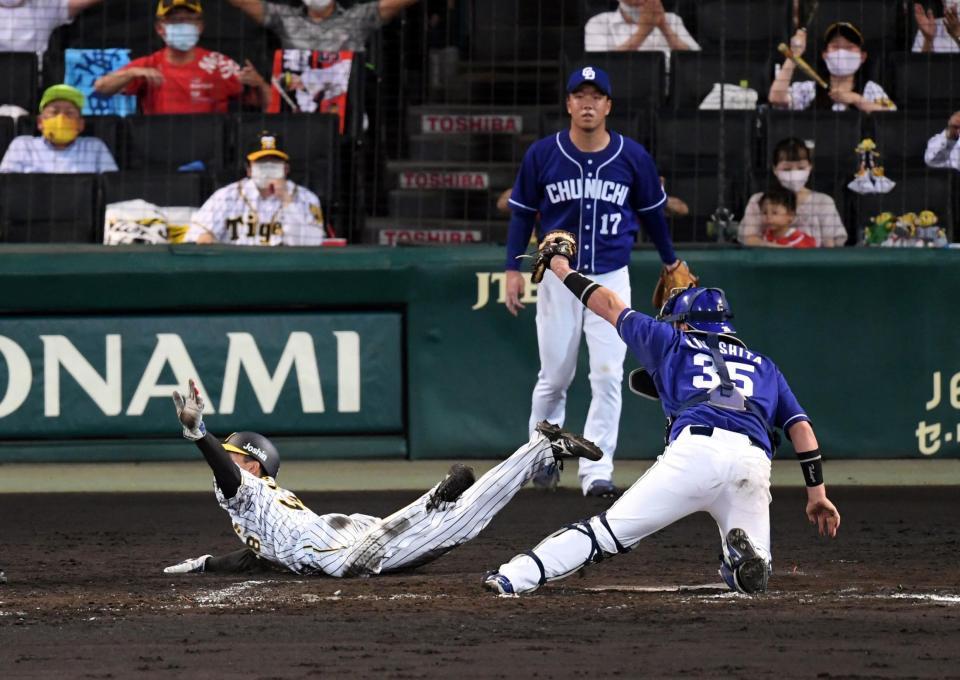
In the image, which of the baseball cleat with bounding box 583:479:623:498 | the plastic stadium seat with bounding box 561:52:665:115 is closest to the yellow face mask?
the plastic stadium seat with bounding box 561:52:665:115

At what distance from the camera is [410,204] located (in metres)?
11.0

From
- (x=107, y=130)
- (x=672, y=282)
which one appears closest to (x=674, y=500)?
(x=672, y=282)

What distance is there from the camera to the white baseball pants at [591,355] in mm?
8586

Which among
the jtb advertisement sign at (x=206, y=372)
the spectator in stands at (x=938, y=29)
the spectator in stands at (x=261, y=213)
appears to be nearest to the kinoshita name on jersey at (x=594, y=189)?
the jtb advertisement sign at (x=206, y=372)

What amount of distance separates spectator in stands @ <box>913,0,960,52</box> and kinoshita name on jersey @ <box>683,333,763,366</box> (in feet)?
19.1

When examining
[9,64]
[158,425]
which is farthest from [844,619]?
[9,64]

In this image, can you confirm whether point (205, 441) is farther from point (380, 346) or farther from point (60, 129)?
point (60, 129)

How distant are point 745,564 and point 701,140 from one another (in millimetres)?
5711

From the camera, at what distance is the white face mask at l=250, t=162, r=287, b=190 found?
34.0 ft

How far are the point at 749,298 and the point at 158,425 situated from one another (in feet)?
12.1

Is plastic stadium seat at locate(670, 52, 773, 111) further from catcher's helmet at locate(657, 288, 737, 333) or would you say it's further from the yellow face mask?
catcher's helmet at locate(657, 288, 737, 333)

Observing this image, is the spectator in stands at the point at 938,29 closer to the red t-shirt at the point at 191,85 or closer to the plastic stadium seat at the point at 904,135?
the plastic stadium seat at the point at 904,135

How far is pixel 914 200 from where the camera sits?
10453 mm

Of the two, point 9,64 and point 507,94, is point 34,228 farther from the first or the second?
point 507,94
